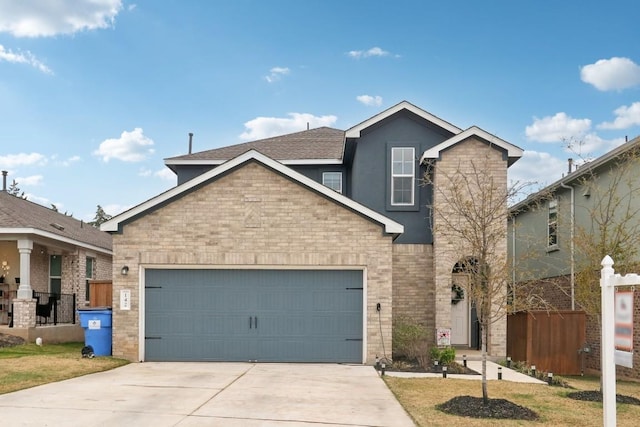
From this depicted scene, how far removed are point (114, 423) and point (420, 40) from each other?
15.2m

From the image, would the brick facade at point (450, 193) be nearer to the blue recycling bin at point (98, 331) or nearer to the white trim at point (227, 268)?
the white trim at point (227, 268)

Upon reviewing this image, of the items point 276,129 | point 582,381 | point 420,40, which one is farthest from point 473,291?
point 276,129

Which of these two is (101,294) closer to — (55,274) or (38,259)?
(38,259)

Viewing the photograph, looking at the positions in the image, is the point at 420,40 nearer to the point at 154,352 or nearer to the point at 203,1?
the point at 203,1

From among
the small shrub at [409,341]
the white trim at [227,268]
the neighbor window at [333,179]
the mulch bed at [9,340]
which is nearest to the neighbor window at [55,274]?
the mulch bed at [9,340]

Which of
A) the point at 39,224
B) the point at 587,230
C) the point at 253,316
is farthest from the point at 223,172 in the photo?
the point at 587,230

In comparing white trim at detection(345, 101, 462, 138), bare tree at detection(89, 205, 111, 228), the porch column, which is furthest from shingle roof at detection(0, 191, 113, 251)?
bare tree at detection(89, 205, 111, 228)

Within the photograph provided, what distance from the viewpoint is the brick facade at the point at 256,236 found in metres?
14.9

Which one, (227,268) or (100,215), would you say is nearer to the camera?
(227,268)

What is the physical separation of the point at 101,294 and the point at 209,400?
815cm

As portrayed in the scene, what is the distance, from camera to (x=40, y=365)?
1317 centimetres

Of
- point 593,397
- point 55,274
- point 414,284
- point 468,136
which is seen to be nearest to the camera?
point 593,397

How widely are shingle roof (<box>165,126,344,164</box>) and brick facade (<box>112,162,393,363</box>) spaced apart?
5.25 meters

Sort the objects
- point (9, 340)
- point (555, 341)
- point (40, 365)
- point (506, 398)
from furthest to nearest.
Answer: point (9, 340) < point (555, 341) < point (40, 365) < point (506, 398)
